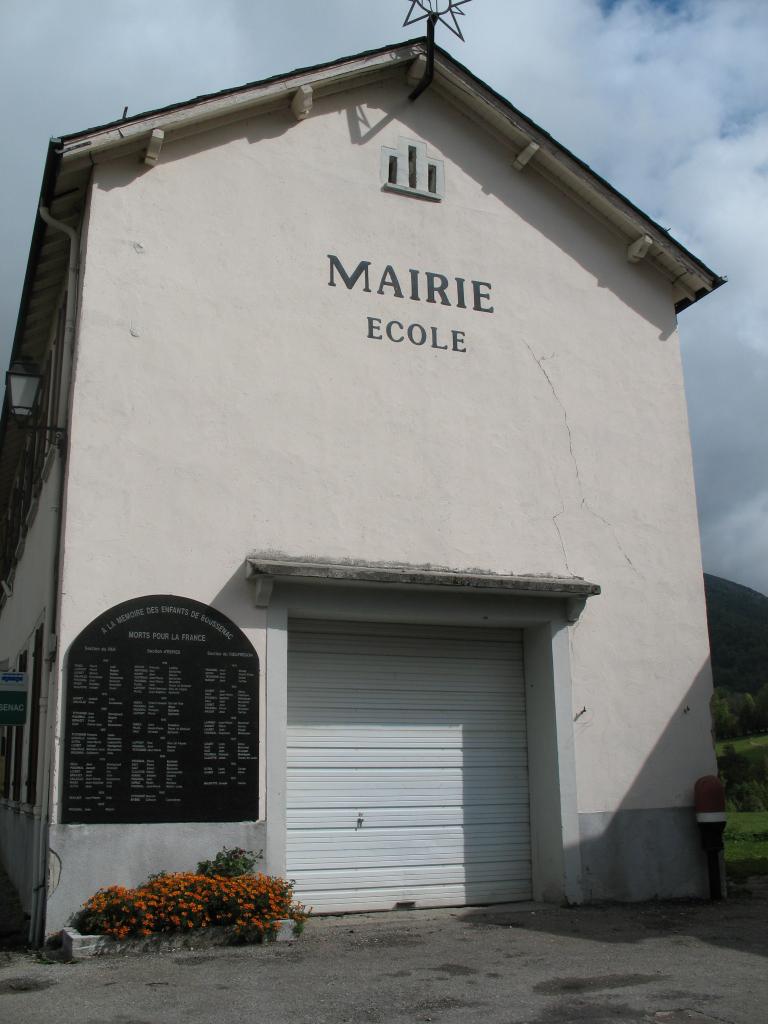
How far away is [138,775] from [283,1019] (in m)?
3.19

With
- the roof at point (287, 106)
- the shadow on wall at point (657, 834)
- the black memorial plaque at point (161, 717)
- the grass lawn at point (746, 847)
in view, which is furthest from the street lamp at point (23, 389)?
the grass lawn at point (746, 847)

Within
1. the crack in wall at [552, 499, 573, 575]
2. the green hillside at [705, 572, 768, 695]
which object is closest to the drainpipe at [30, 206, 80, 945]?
the crack in wall at [552, 499, 573, 575]

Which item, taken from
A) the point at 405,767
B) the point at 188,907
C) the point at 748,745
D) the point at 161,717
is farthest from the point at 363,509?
the point at 748,745

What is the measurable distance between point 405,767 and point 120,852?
308cm

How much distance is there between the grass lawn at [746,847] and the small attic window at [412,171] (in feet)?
29.8

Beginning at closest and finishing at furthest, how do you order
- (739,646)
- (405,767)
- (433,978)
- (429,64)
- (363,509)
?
(433,978) → (363,509) → (405,767) → (429,64) → (739,646)

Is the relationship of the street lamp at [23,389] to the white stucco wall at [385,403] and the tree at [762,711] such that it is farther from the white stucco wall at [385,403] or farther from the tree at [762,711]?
the tree at [762,711]

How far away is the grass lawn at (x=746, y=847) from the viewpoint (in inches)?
536

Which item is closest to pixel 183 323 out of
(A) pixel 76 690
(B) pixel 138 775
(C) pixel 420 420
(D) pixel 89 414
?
(D) pixel 89 414

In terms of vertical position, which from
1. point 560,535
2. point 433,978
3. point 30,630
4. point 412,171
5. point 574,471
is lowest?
point 433,978

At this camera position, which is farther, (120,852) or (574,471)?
(574,471)

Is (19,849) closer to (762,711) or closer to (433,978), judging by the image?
(433,978)

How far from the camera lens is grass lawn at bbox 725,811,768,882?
44.7ft

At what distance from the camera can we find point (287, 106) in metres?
11.2
